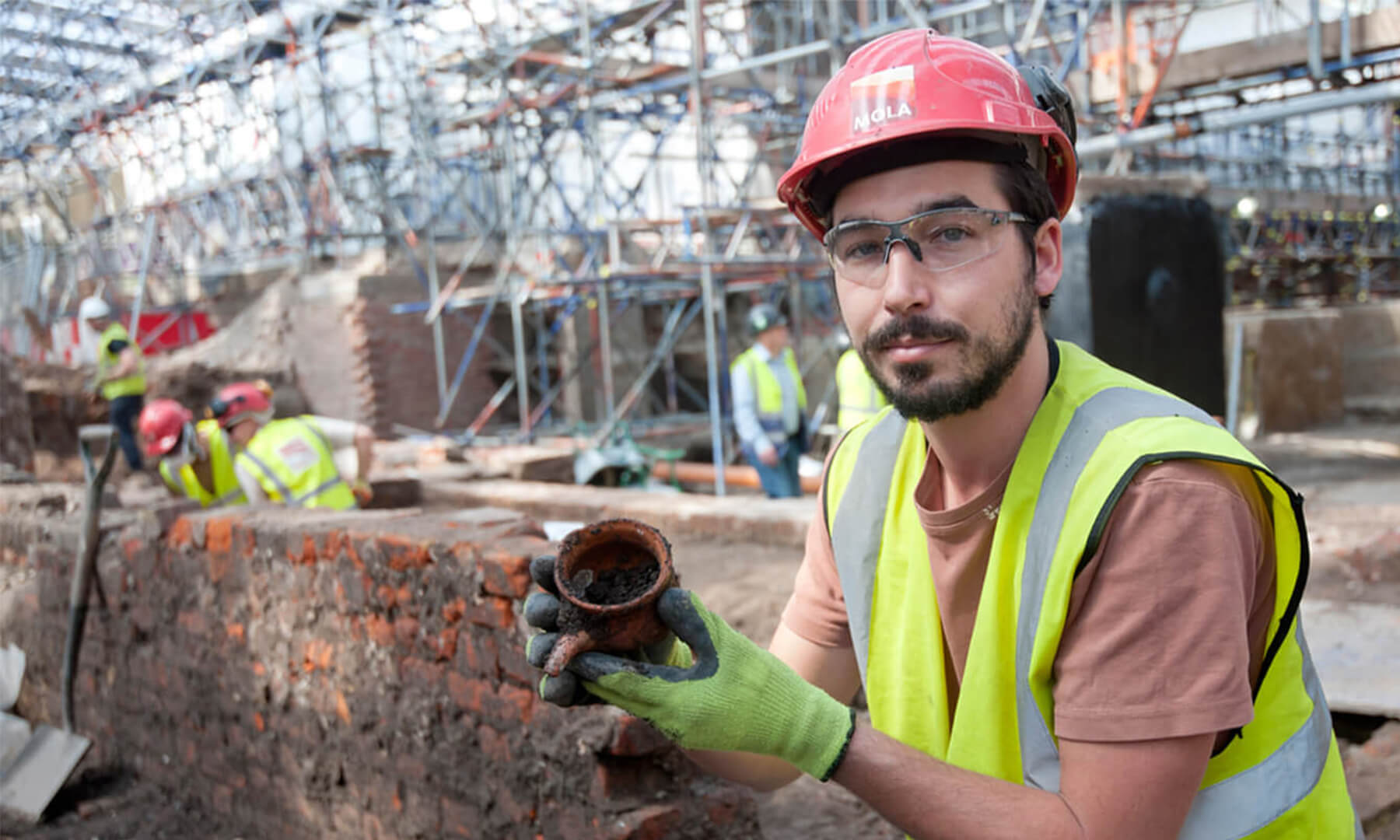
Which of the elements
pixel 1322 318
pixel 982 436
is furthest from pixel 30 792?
pixel 1322 318

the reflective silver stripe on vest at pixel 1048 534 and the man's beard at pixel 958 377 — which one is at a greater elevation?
the man's beard at pixel 958 377

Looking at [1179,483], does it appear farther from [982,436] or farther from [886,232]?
[886,232]

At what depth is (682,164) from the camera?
63.7 feet

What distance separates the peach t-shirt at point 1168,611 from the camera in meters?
1.18

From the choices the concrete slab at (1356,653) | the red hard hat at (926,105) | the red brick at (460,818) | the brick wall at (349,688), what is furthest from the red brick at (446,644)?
the concrete slab at (1356,653)

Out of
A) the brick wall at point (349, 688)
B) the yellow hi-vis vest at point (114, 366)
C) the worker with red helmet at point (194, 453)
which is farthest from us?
the yellow hi-vis vest at point (114, 366)

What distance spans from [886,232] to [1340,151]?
23.2 meters

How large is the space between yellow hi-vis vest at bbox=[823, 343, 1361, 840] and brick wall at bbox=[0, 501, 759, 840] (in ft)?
4.51

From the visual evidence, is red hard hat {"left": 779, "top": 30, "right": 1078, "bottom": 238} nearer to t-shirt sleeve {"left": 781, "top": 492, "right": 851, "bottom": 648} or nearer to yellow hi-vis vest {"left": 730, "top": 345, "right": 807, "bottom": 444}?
t-shirt sleeve {"left": 781, "top": 492, "right": 851, "bottom": 648}

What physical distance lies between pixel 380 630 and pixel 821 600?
2183mm

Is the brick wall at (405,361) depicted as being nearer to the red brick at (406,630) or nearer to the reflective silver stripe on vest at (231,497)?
the reflective silver stripe on vest at (231,497)

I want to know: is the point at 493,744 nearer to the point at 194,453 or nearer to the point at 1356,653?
the point at 1356,653

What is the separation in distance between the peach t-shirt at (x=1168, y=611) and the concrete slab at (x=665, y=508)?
430 centimetres

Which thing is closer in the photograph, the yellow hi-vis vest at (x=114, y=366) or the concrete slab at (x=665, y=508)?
the concrete slab at (x=665, y=508)
